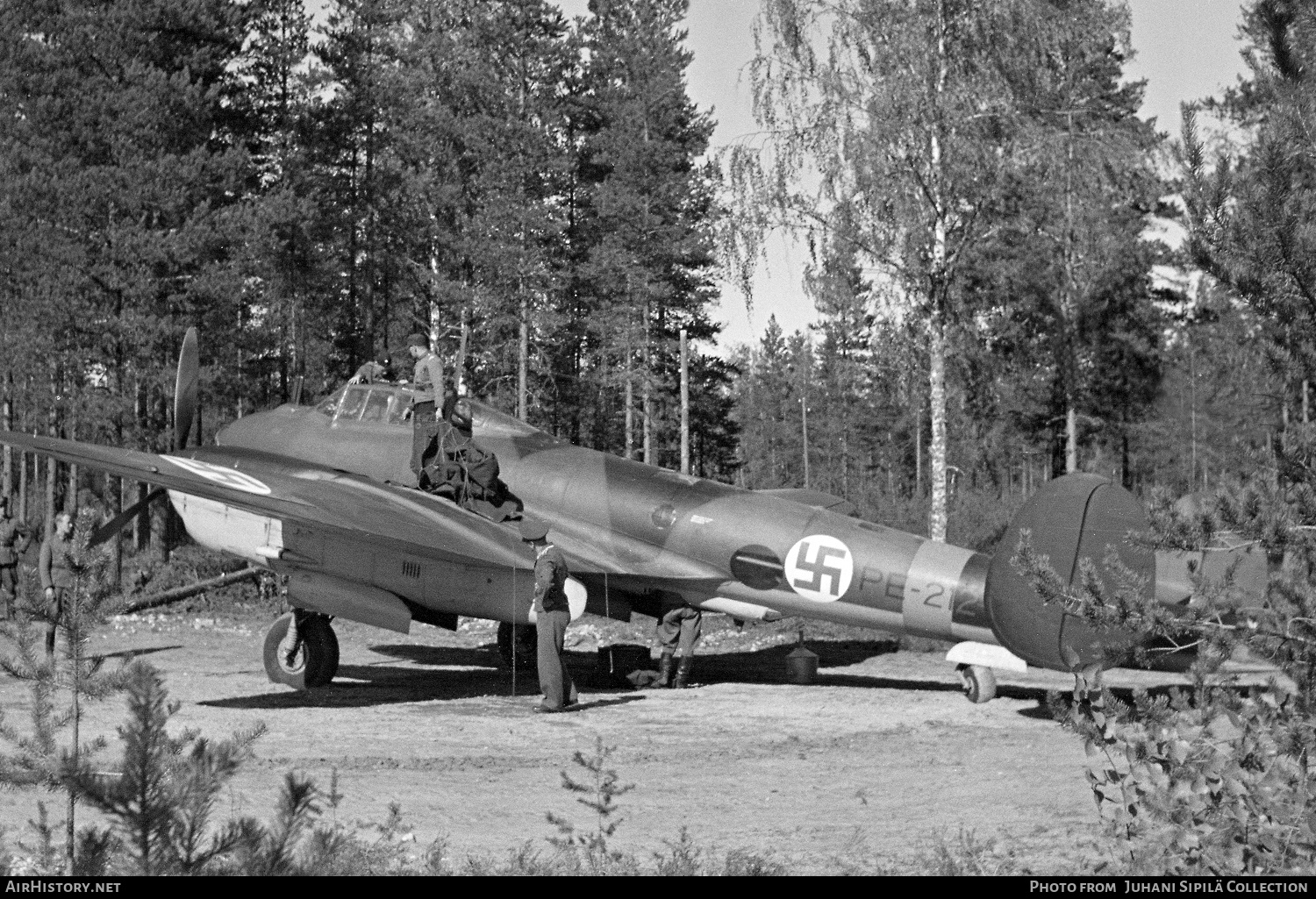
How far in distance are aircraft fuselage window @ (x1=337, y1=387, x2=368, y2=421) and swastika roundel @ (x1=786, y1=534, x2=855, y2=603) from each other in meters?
5.42

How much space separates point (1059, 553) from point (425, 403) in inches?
282

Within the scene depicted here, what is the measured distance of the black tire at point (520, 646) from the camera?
15.0 metres

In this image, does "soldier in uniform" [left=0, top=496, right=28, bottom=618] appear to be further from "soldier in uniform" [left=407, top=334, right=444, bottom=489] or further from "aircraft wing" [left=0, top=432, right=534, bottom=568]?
"soldier in uniform" [left=407, top=334, right=444, bottom=489]

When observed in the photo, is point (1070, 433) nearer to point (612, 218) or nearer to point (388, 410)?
point (612, 218)

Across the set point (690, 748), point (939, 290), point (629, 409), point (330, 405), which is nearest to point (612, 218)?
point (629, 409)

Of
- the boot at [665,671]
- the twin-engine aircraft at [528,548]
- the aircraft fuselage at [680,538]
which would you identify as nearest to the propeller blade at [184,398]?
the aircraft fuselage at [680,538]

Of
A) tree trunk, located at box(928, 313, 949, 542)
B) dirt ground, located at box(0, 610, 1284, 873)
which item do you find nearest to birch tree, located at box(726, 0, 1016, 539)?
tree trunk, located at box(928, 313, 949, 542)

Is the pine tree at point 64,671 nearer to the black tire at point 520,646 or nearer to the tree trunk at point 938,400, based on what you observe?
the black tire at point 520,646

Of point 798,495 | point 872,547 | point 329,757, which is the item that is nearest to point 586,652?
point 798,495

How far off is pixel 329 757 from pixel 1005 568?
18.3ft

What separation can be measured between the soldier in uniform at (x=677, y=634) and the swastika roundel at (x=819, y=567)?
1.35 m

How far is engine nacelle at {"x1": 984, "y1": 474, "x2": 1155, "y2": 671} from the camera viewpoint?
9.62 metres

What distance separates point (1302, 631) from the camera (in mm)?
5965

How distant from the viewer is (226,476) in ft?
42.4
